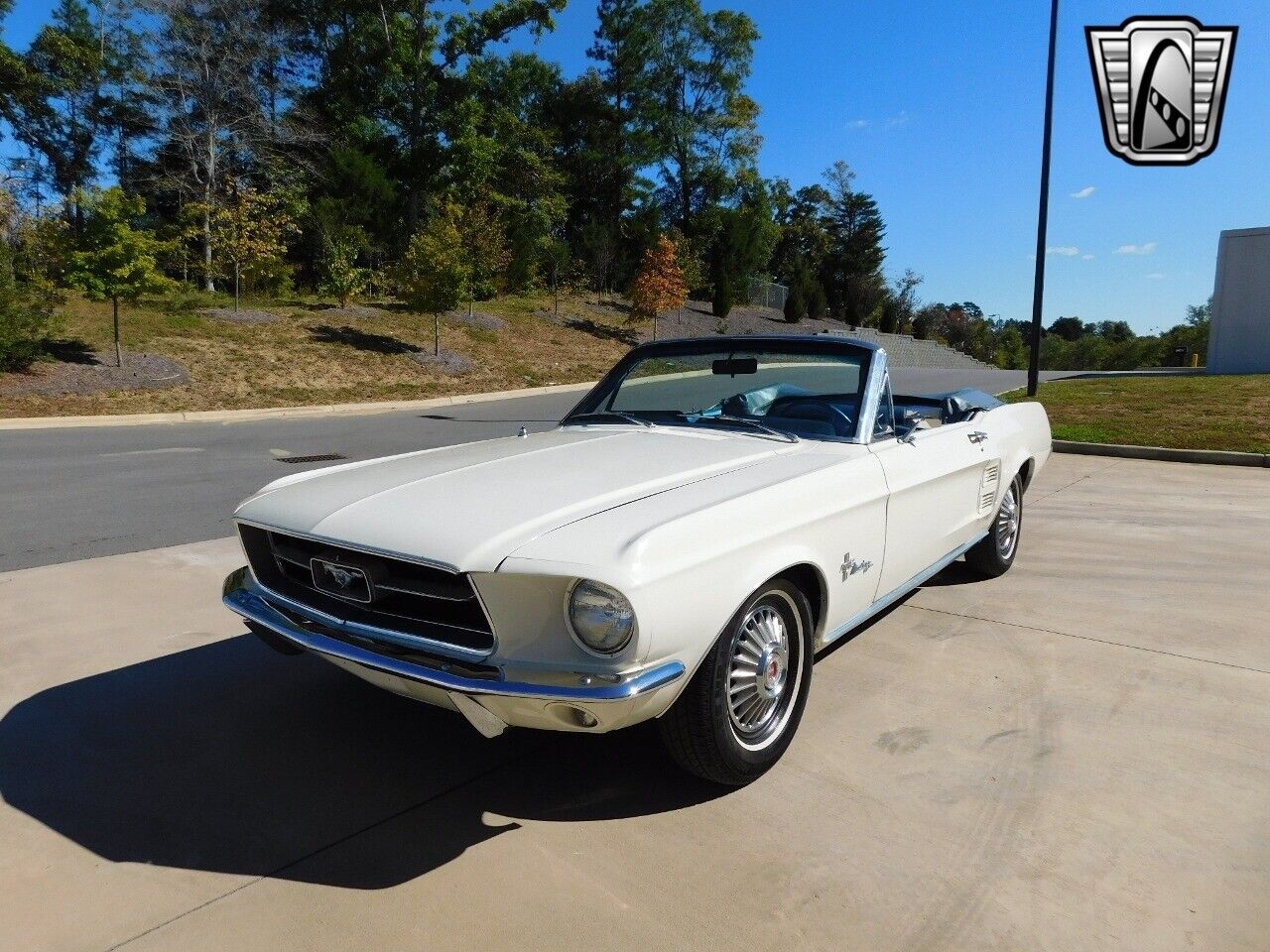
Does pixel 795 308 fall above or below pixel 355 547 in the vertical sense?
above

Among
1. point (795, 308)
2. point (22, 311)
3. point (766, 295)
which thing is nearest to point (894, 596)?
point (22, 311)

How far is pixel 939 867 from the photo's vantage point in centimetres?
237

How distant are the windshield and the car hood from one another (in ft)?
0.67

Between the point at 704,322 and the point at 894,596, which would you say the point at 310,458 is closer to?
the point at 894,596

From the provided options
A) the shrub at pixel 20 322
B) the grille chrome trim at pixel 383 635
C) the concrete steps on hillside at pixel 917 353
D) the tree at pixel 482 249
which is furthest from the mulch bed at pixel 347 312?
the concrete steps on hillside at pixel 917 353

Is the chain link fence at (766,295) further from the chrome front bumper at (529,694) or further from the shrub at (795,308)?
the chrome front bumper at (529,694)

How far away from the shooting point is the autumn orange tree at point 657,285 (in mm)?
29703

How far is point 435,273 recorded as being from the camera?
21.7 metres

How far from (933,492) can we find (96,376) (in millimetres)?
17014

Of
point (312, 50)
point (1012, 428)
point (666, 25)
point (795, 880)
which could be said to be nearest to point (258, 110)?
point (312, 50)

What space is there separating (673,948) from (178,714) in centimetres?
226

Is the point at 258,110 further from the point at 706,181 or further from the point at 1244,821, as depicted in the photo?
the point at 1244,821

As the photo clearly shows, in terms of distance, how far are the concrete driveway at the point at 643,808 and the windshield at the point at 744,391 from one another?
1.14m

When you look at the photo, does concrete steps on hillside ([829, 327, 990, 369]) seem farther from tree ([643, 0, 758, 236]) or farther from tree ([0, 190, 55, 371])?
tree ([0, 190, 55, 371])
